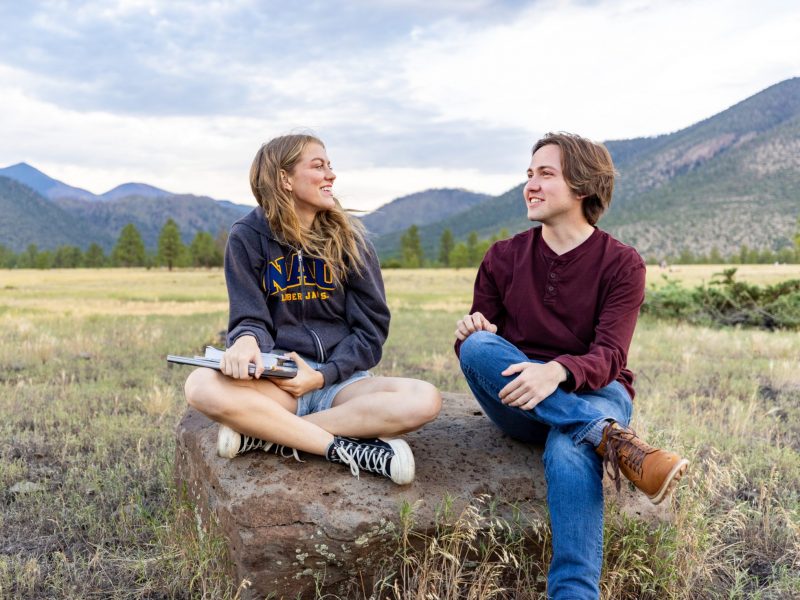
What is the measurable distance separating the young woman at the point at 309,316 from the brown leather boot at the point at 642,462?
3.45 ft

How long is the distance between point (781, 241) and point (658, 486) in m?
117

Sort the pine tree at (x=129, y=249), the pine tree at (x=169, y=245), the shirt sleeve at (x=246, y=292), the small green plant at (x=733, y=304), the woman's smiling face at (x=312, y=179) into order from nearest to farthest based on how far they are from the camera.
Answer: the shirt sleeve at (x=246, y=292) < the woman's smiling face at (x=312, y=179) < the small green plant at (x=733, y=304) < the pine tree at (x=169, y=245) < the pine tree at (x=129, y=249)

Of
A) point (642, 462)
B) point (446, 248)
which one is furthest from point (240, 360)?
point (446, 248)

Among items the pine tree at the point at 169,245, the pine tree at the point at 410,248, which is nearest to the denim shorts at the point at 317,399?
the pine tree at the point at 169,245

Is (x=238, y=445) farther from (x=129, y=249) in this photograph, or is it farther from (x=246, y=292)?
(x=129, y=249)

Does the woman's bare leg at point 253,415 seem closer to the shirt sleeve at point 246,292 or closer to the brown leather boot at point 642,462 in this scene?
the shirt sleeve at point 246,292

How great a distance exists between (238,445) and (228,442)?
6 centimetres

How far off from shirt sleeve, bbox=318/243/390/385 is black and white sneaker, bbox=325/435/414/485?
1.99 ft

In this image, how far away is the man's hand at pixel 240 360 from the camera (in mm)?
3490

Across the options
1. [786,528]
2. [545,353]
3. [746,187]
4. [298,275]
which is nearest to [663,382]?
[786,528]

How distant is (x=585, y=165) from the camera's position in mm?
3785

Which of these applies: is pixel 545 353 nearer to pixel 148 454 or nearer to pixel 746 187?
pixel 148 454

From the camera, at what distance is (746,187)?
134750 millimetres

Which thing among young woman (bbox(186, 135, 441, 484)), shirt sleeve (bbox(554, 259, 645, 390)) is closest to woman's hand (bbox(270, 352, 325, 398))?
young woman (bbox(186, 135, 441, 484))
